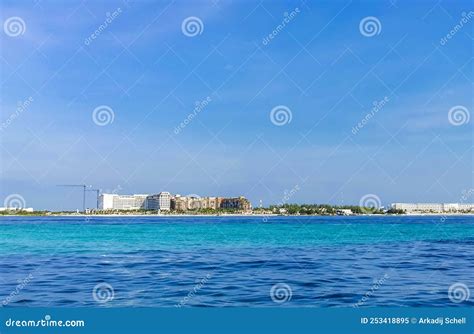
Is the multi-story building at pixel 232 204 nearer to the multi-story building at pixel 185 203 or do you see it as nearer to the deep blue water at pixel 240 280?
the multi-story building at pixel 185 203

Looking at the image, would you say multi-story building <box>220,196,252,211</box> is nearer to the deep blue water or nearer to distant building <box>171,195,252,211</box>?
distant building <box>171,195,252,211</box>

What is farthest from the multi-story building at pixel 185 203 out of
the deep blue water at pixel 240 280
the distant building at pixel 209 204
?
the deep blue water at pixel 240 280

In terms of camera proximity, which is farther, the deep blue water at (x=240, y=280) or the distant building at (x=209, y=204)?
the distant building at (x=209, y=204)

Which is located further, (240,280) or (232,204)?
(232,204)

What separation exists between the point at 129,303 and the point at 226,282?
16.2 feet

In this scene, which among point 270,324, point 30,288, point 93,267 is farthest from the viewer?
point 93,267

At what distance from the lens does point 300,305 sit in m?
15.2

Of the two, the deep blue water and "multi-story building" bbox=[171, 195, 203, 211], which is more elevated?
"multi-story building" bbox=[171, 195, 203, 211]

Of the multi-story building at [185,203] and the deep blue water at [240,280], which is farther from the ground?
the multi-story building at [185,203]

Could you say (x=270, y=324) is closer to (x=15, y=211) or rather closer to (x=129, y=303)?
(x=129, y=303)

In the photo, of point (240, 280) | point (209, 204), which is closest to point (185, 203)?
point (209, 204)

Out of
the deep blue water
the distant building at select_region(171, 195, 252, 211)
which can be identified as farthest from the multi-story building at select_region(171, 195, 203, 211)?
the deep blue water

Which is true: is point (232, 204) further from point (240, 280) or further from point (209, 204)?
point (240, 280)

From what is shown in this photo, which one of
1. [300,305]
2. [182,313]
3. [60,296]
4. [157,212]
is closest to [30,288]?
[60,296]
